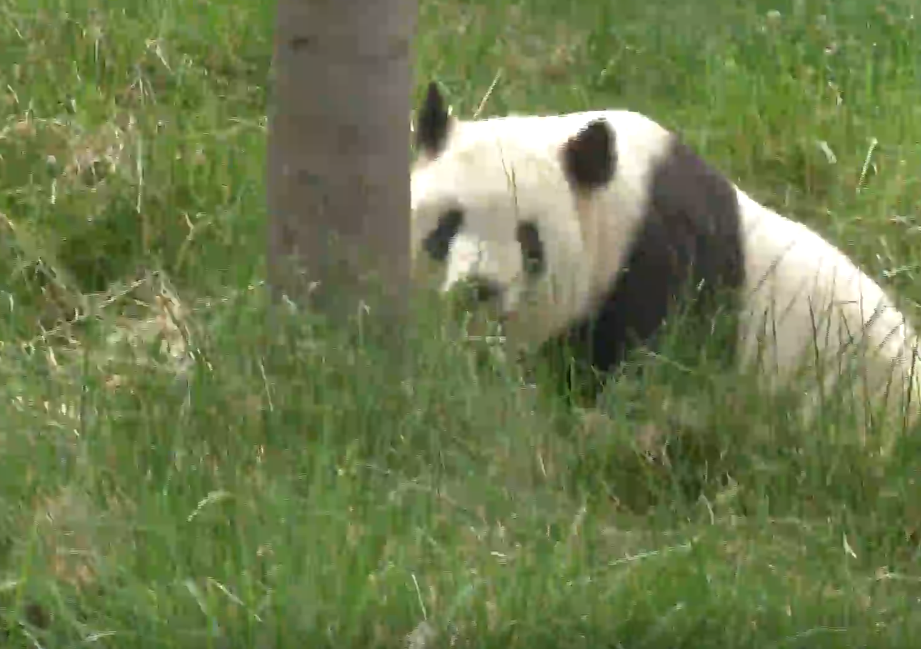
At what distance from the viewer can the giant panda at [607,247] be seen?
302cm

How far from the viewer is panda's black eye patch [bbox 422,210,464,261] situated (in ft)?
9.97

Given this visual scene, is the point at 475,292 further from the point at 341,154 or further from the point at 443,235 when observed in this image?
the point at 341,154

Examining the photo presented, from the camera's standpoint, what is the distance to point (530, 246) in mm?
3055

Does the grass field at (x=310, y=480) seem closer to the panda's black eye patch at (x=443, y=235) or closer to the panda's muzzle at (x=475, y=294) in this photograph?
the panda's muzzle at (x=475, y=294)

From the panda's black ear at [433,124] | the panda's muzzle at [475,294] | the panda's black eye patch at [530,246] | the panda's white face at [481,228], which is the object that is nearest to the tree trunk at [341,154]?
the panda's muzzle at [475,294]

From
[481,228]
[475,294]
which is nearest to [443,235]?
[481,228]

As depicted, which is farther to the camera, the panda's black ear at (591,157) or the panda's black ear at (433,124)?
the panda's black ear at (433,124)

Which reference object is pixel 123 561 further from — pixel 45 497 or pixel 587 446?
pixel 587 446

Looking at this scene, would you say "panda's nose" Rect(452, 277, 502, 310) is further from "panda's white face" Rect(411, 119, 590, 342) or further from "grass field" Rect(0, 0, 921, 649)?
"grass field" Rect(0, 0, 921, 649)

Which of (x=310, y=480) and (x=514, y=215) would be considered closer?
(x=310, y=480)

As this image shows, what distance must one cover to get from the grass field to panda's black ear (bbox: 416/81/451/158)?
1.61 feet

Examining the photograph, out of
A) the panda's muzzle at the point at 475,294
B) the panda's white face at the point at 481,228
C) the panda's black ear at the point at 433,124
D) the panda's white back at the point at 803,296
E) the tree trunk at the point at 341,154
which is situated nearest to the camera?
the tree trunk at the point at 341,154

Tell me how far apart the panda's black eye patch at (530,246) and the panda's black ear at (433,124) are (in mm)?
327

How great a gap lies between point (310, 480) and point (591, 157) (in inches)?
46.0
